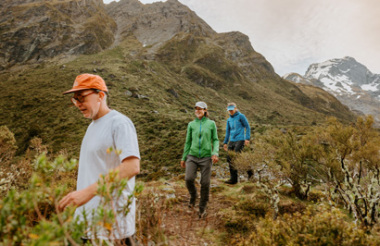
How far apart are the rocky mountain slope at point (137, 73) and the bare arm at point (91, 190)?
12427mm

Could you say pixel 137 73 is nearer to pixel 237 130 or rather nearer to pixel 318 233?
pixel 237 130

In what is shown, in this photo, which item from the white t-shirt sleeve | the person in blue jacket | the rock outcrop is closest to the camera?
the white t-shirt sleeve

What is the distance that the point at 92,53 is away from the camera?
65.7 m

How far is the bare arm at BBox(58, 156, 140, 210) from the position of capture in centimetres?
124

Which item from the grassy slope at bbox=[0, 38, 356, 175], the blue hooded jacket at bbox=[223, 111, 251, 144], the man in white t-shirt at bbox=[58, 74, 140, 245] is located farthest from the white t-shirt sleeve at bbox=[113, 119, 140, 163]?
the grassy slope at bbox=[0, 38, 356, 175]

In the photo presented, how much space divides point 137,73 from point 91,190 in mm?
51858

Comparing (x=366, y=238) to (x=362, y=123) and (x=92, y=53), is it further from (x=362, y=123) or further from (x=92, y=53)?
(x=92, y=53)

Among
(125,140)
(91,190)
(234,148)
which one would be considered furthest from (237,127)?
(91,190)

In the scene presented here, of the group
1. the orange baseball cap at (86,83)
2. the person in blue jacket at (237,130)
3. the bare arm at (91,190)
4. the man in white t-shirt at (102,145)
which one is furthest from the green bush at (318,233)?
the person in blue jacket at (237,130)

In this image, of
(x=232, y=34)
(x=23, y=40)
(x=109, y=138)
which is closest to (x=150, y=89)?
(x=109, y=138)

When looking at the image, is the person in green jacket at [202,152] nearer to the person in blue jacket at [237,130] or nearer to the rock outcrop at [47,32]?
the person in blue jacket at [237,130]

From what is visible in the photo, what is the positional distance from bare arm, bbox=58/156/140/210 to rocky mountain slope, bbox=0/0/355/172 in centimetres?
1243

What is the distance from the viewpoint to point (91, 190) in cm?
129

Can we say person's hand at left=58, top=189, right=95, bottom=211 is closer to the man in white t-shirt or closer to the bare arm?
the bare arm
